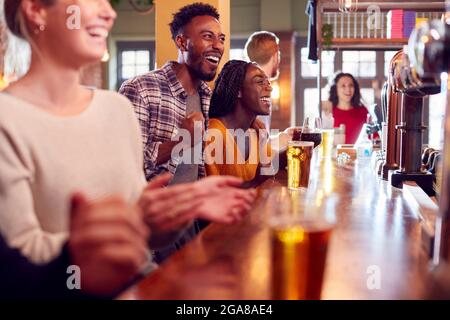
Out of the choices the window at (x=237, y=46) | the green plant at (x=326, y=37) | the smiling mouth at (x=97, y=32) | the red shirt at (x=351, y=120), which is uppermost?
the window at (x=237, y=46)

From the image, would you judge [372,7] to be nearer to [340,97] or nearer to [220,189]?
[340,97]

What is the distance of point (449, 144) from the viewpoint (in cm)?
74

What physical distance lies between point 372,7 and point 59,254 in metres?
3.45

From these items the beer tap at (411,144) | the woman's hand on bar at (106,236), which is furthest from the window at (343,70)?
the woman's hand on bar at (106,236)

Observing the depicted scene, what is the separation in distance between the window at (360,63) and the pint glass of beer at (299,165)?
899 centimetres

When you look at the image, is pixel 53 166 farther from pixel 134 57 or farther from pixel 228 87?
pixel 134 57

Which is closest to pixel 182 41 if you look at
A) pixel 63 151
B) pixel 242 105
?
pixel 242 105

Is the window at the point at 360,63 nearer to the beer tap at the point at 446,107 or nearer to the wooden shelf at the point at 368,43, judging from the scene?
the wooden shelf at the point at 368,43

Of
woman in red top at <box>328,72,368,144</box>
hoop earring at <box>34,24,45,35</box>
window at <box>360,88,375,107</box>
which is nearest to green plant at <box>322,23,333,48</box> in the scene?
woman in red top at <box>328,72,368,144</box>

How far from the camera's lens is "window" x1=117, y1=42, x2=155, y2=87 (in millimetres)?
10953

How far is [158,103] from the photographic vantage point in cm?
243

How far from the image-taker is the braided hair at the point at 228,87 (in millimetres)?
2316

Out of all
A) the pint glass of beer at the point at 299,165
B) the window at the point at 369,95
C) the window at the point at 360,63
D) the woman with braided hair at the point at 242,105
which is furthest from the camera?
the window at the point at 360,63
